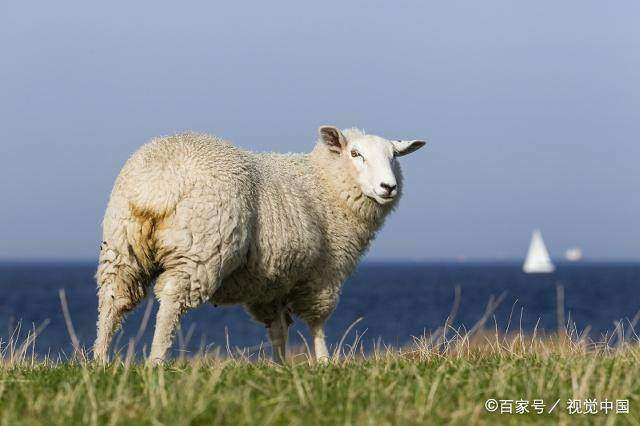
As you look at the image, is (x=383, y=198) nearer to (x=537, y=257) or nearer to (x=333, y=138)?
(x=333, y=138)

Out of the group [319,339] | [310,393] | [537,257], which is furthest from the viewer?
[537,257]

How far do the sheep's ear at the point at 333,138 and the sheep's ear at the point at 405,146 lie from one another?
51cm

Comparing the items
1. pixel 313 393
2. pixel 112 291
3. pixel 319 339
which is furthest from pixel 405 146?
pixel 313 393

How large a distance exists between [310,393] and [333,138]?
4.52 meters

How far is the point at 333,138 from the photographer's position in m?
8.51

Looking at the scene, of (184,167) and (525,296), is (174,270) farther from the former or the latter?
(525,296)

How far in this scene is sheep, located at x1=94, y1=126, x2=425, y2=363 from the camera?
641cm

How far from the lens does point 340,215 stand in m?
8.20

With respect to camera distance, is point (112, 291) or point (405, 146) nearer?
point (112, 291)

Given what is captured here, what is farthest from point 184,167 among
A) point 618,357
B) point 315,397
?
point 618,357

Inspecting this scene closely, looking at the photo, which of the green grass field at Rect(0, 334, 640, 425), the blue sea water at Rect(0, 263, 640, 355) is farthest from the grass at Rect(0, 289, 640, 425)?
the blue sea water at Rect(0, 263, 640, 355)

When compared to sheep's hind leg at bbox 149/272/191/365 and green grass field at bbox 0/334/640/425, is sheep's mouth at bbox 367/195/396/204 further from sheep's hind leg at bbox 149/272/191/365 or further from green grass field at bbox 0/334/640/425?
green grass field at bbox 0/334/640/425

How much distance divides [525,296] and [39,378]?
59880mm

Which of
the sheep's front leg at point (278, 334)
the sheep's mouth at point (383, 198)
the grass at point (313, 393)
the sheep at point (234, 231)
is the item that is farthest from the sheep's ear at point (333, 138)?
the grass at point (313, 393)
